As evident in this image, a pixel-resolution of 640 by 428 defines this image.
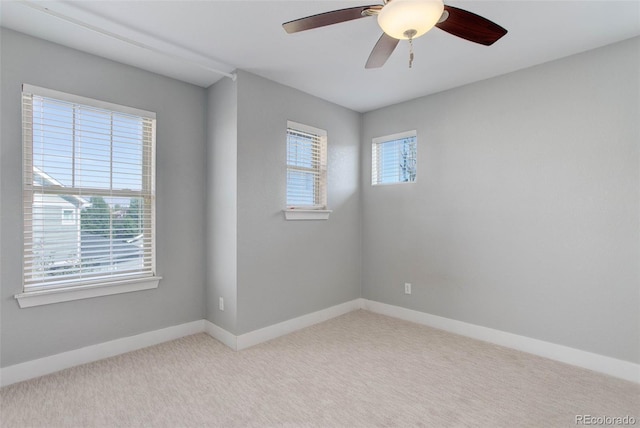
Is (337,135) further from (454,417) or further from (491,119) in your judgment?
(454,417)

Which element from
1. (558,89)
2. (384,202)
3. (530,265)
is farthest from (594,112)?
(384,202)

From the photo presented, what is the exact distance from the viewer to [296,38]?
2.37 m

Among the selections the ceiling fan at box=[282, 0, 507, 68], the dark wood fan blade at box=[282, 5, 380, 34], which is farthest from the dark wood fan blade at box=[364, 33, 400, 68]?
the dark wood fan blade at box=[282, 5, 380, 34]

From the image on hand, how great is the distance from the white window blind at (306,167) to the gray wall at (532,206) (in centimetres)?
90

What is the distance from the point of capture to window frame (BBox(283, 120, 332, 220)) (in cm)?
336

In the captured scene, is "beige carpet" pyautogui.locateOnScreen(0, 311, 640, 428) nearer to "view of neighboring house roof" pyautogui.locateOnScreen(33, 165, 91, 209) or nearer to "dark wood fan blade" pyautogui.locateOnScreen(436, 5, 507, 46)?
"view of neighboring house roof" pyautogui.locateOnScreen(33, 165, 91, 209)

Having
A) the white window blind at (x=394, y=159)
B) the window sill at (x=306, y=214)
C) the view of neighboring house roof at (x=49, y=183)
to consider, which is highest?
the white window blind at (x=394, y=159)

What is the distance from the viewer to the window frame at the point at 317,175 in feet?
11.0

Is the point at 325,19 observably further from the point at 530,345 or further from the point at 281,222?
the point at 530,345

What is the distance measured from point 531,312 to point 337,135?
2.72 meters

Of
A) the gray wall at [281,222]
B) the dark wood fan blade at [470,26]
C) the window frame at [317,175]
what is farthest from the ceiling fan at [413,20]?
the window frame at [317,175]

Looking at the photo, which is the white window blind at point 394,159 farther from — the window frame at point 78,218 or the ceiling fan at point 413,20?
the window frame at point 78,218

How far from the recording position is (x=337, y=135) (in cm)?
387

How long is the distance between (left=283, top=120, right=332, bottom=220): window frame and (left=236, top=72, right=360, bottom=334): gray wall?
2.7 inches
